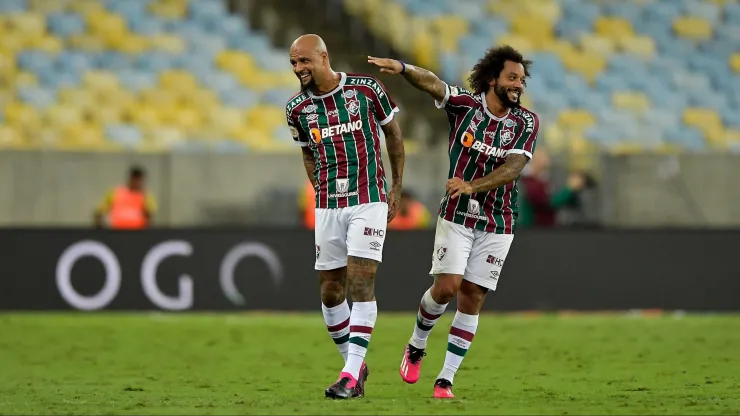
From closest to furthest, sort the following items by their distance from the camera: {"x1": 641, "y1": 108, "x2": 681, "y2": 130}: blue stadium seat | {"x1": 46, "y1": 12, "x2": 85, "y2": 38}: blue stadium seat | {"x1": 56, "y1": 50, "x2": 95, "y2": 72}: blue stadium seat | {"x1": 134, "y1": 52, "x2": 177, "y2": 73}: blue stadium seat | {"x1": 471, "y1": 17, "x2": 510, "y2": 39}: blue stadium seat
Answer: {"x1": 56, "y1": 50, "x2": 95, "y2": 72}: blue stadium seat < {"x1": 134, "y1": 52, "x2": 177, "y2": 73}: blue stadium seat < {"x1": 46, "y1": 12, "x2": 85, "y2": 38}: blue stadium seat < {"x1": 641, "y1": 108, "x2": 681, "y2": 130}: blue stadium seat < {"x1": 471, "y1": 17, "x2": 510, "y2": 39}: blue stadium seat

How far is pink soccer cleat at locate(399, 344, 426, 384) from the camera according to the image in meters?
8.36

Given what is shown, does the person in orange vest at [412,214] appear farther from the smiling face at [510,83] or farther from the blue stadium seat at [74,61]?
the smiling face at [510,83]

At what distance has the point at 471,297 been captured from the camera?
8.34 metres

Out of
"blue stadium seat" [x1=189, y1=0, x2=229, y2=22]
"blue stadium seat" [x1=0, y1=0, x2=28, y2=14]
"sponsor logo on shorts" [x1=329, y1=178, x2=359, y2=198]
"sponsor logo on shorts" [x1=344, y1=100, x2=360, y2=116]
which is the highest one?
"blue stadium seat" [x1=189, y1=0, x2=229, y2=22]

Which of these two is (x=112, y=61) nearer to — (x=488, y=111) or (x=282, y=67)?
(x=282, y=67)

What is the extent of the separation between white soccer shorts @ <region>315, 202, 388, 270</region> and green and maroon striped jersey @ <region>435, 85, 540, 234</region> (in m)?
0.52

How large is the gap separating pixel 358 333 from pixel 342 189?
0.89 meters

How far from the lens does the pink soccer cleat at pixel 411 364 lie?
8.36 meters

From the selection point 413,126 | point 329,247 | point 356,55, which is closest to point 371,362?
point 329,247

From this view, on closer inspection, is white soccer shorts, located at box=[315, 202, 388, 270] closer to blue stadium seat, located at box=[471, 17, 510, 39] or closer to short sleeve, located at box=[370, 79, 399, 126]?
short sleeve, located at box=[370, 79, 399, 126]

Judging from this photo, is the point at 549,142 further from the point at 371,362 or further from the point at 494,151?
the point at 494,151

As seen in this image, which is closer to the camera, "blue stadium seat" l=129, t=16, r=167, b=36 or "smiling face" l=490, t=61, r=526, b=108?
"smiling face" l=490, t=61, r=526, b=108

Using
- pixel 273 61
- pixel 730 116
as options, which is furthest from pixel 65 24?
pixel 730 116

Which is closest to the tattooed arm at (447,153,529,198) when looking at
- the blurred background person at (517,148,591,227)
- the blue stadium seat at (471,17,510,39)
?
the blurred background person at (517,148,591,227)
